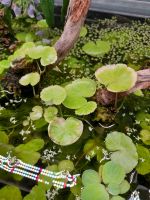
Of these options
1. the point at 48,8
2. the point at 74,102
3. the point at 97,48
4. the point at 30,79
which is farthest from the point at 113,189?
the point at 48,8

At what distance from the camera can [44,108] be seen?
172cm

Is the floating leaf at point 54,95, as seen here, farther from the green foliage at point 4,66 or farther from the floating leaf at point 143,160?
the floating leaf at point 143,160

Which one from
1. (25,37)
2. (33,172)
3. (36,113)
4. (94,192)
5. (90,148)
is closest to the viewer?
(94,192)

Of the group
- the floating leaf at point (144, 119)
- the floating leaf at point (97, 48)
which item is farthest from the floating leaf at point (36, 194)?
the floating leaf at point (97, 48)

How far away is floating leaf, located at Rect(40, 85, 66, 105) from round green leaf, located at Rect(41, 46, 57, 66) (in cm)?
12

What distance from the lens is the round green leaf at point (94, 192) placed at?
1.29m

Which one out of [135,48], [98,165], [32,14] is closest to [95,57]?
[135,48]

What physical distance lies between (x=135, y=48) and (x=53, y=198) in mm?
1149

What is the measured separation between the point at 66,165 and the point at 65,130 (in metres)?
0.14

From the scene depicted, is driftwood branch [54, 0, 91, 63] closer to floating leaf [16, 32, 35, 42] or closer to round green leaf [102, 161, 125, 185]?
floating leaf [16, 32, 35, 42]

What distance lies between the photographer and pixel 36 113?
5.55 ft

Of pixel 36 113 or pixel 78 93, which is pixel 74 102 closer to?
pixel 78 93

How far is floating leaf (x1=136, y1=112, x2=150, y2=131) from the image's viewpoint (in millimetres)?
1706

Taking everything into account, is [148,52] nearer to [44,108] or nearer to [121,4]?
[121,4]
